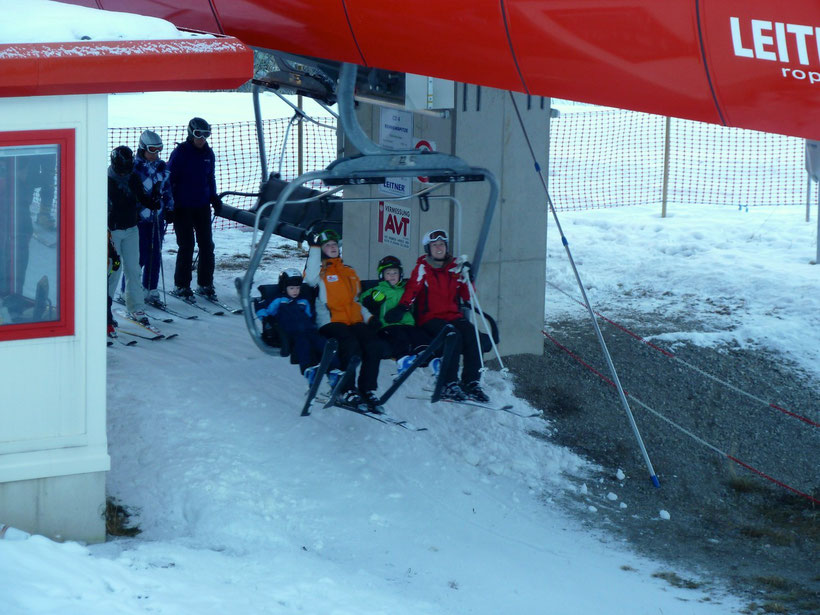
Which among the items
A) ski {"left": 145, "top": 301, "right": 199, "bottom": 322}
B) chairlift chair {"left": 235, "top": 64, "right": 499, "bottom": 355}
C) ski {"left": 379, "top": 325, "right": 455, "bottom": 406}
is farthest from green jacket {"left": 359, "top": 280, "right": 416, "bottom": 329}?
ski {"left": 145, "top": 301, "right": 199, "bottom": 322}

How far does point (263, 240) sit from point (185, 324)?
11.9ft

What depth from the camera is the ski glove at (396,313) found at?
727cm

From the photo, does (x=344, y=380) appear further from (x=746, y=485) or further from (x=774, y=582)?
(x=746, y=485)

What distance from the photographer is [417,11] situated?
6121mm

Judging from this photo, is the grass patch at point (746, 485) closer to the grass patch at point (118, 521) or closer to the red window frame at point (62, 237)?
the grass patch at point (118, 521)

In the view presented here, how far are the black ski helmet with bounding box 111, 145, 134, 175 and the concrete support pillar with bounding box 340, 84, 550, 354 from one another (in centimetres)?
200

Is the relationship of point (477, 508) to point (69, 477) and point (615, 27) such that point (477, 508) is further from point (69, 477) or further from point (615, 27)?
point (615, 27)

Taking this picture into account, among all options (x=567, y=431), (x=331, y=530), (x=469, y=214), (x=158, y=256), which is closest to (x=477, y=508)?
(x=331, y=530)

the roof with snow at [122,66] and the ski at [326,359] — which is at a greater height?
the roof with snow at [122,66]

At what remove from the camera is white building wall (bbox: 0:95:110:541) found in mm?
5633

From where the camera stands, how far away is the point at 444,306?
24.3 ft

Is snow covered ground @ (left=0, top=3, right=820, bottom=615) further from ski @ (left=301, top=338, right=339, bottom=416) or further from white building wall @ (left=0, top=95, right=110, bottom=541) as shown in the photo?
ski @ (left=301, top=338, right=339, bottom=416)

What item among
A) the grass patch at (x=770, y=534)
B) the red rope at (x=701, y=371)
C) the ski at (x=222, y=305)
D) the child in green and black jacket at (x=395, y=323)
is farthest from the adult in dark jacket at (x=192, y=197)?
the grass patch at (x=770, y=534)

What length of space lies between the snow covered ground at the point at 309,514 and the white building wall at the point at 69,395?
299 mm
